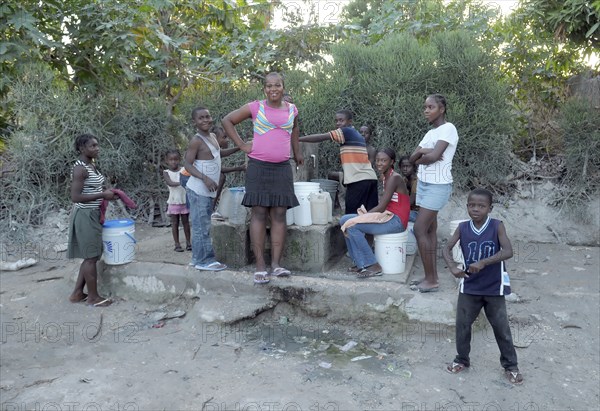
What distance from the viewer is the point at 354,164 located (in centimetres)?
515

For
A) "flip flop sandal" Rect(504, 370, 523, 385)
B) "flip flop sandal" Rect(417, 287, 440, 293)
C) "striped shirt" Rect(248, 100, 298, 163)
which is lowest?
"flip flop sandal" Rect(504, 370, 523, 385)

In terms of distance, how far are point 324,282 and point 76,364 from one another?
2.02 m

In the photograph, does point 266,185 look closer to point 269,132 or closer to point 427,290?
point 269,132

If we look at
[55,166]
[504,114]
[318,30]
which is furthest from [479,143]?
[55,166]

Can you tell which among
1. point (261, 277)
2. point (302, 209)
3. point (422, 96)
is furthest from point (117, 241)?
point (422, 96)

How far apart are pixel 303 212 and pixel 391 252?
88cm

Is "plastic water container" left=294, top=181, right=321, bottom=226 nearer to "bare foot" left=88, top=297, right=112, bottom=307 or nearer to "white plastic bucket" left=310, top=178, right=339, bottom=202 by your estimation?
"white plastic bucket" left=310, top=178, right=339, bottom=202

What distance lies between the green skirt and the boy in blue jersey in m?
3.12

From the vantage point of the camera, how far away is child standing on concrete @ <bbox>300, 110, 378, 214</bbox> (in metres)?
5.09

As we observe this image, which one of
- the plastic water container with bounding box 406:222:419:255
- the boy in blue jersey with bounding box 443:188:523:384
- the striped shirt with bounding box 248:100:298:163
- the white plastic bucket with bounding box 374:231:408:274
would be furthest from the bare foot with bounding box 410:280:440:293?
the striped shirt with bounding box 248:100:298:163

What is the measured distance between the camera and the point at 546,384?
10.9 feet

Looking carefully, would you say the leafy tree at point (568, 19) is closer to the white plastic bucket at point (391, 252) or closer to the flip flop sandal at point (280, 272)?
the white plastic bucket at point (391, 252)

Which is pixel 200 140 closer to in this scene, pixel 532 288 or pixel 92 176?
pixel 92 176

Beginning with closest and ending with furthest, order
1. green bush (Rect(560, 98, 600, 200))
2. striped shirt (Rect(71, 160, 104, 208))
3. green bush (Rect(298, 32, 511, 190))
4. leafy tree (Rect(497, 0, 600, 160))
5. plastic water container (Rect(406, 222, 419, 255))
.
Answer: striped shirt (Rect(71, 160, 104, 208)) < plastic water container (Rect(406, 222, 419, 255)) < green bush (Rect(560, 98, 600, 200)) < green bush (Rect(298, 32, 511, 190)) < leafy tree (Rect(497, 0, 600, 160))
